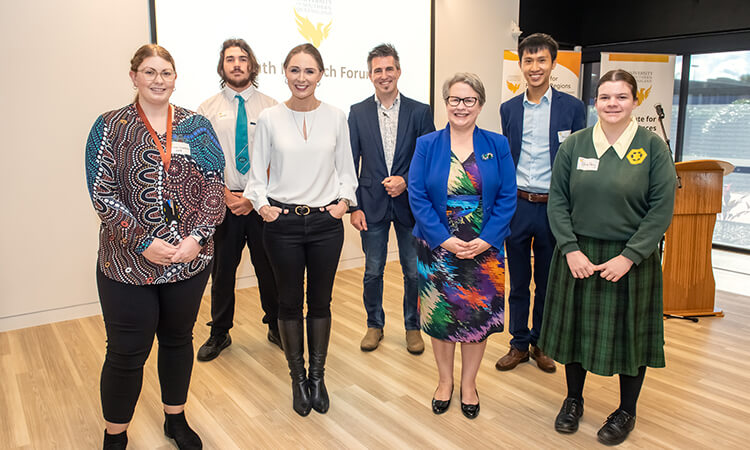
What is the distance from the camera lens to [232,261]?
10.5 ft

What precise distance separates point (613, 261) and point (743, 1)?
16.4 ft

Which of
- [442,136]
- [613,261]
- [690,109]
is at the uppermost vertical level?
[690,109]

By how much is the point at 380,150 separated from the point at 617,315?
5.02 ft

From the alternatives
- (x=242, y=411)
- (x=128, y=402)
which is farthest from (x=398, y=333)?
(x=128, y=402)

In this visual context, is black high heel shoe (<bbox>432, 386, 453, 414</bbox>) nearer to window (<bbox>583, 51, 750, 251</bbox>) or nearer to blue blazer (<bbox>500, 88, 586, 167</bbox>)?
blue blazer (<bbox>500, 88, 586, 167</bbox>)

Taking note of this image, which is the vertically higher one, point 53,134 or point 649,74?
point 649,74

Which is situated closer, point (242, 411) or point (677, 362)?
point (242, 411)

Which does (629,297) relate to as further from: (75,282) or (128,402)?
(75,282)

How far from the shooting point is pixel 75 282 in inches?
155

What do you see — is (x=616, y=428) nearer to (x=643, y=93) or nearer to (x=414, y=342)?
(x=414, y=342)

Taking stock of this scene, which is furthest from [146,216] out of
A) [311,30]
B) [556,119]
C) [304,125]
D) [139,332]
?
[311,30]

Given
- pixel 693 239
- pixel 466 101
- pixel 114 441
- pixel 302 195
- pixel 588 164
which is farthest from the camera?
pixel 693 239

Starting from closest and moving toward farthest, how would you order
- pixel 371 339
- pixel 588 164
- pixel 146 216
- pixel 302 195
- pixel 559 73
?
pixel 146 216, pixel 588 164, pixel 302 195, pixel 371 339, pixel 559 73

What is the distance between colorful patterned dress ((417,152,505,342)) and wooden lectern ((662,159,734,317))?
7.09ft
